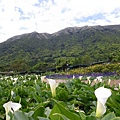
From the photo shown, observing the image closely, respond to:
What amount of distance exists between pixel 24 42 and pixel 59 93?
6833cm

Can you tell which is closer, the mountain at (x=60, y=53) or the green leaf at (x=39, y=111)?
the green leaf at (x=39, y=111)

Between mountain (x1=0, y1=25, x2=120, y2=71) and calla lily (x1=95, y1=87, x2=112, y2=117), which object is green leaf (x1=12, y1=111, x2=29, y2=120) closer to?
calla lily (x1=95, y1=87, x2=112, y2=117)

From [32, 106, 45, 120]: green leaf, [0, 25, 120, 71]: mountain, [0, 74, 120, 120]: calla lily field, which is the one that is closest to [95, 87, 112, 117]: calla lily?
[0, 74, 120, 120]: calla lily field

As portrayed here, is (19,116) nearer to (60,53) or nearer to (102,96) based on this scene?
(102,96)

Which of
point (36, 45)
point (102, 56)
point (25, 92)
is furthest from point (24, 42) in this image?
point (25, 92)

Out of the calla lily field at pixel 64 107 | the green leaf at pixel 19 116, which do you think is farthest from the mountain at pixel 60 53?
the green leaf at pixel 19 116

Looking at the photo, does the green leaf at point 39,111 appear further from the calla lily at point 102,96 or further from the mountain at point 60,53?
the mountain at point 60,53

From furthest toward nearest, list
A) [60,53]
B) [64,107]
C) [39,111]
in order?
[60,53], [39,111], [64,107]

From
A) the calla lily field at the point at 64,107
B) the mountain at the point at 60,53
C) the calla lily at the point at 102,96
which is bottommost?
the calla lily field at the point at 64,107

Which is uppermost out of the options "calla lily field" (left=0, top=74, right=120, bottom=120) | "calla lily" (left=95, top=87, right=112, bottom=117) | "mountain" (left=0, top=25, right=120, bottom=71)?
"mountain" (left=0, top=25, right=120, bottom=71)

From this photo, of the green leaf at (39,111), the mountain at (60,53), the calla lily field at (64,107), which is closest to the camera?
the calla lily field at (64,107)

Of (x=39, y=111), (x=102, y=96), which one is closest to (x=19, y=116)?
(x=39, y=111)

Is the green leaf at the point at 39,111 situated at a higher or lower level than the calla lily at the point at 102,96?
lower

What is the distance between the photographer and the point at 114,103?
1.70m
